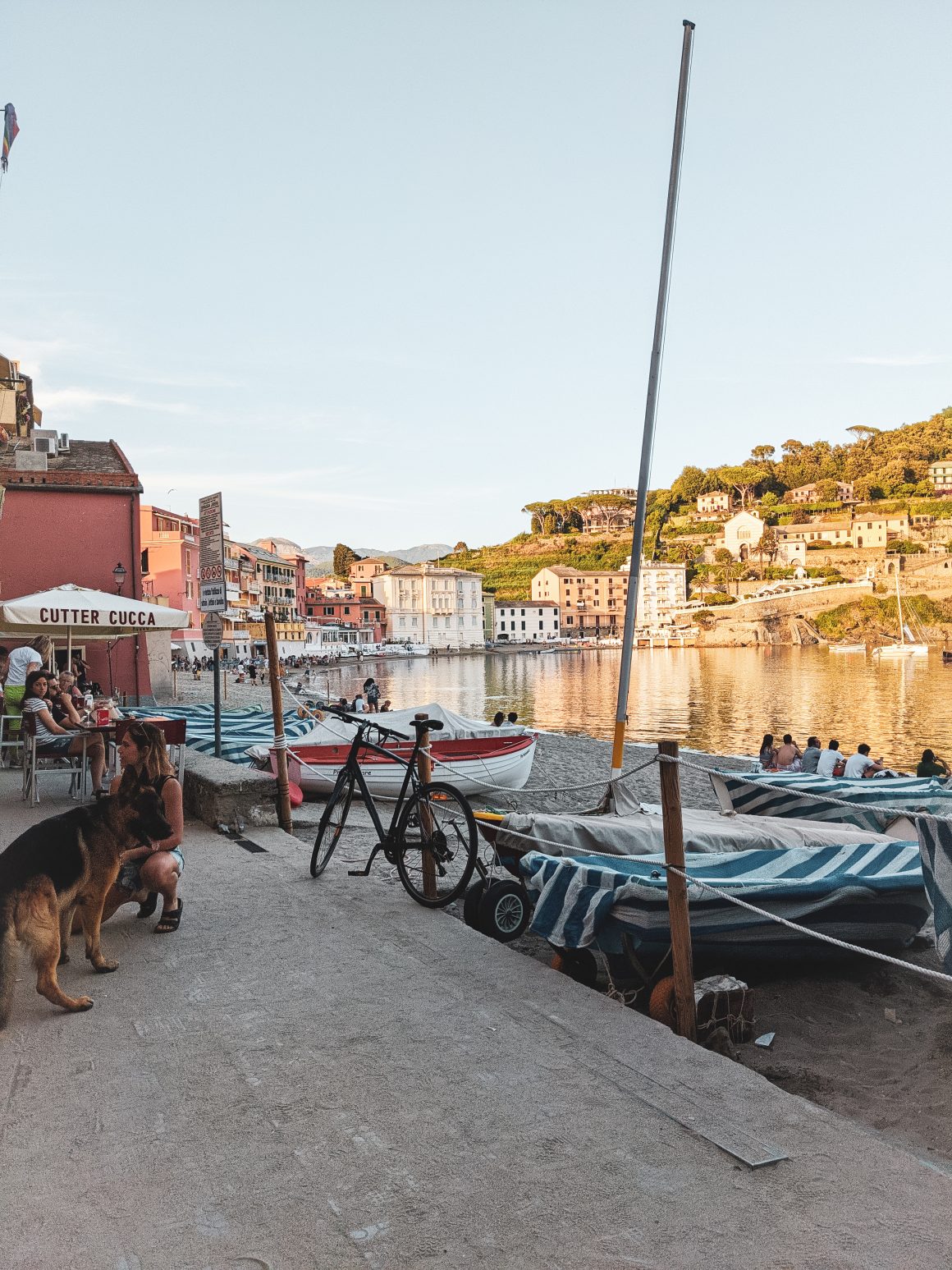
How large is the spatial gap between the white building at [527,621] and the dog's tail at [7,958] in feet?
530

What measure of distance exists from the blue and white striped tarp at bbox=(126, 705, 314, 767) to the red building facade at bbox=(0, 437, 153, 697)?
9.24 metres

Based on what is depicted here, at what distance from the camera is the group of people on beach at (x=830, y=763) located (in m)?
14.8

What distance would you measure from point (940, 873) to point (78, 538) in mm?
23901

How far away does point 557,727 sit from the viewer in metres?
39.2

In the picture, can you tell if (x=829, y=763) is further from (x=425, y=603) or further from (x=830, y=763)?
(x=425, y=603)

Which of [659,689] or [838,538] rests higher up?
[838,538]

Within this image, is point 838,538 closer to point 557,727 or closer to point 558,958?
point 557,727

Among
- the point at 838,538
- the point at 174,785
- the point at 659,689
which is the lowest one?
the point at 659,689

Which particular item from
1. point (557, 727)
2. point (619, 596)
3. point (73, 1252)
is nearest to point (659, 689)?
point (557, 727)

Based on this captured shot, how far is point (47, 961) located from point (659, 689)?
60.2 m

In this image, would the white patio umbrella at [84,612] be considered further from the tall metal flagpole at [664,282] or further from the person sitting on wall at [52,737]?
the tall metal flagpole at [664,282]

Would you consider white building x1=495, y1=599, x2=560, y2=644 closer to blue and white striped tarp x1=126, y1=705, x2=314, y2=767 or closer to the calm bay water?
the calm bay water

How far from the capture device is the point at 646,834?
689 cm

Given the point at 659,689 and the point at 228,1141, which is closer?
the point at 228,1141
